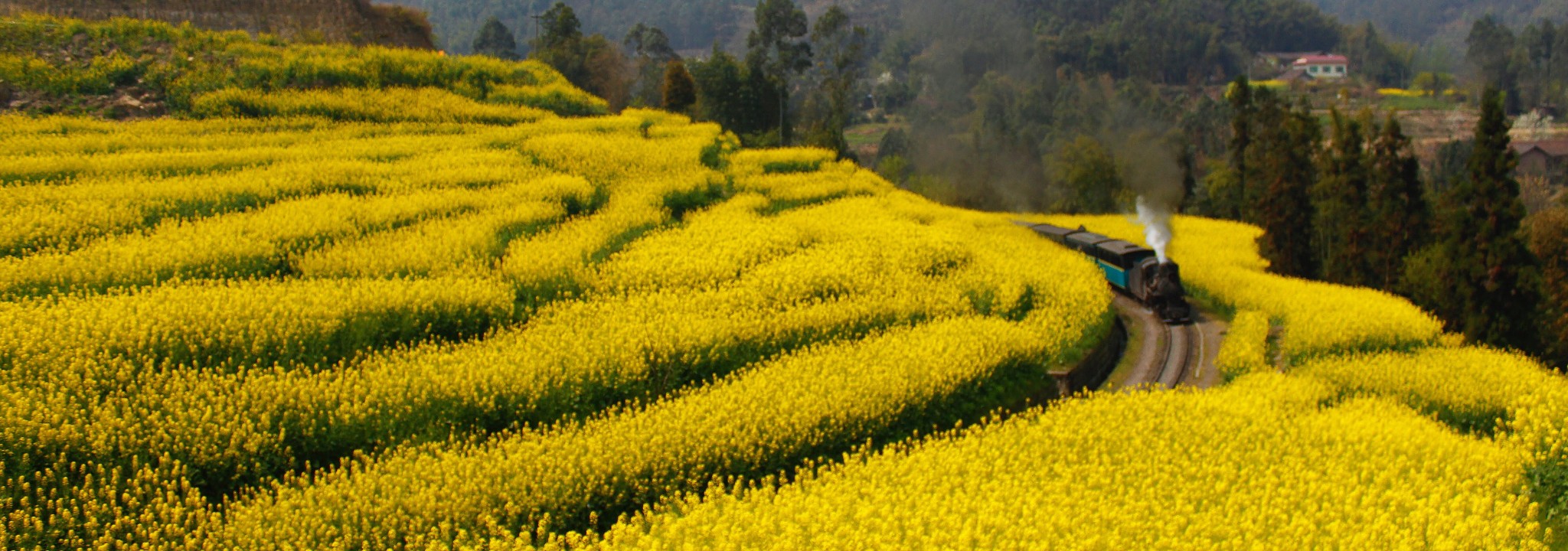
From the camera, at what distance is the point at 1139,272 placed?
26078 millimetres

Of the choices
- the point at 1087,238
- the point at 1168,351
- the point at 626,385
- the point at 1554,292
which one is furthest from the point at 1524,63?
the point at 626,385

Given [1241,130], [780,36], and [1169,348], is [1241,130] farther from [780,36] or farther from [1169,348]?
[780,36]

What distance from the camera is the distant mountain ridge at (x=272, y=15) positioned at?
33.8 meters

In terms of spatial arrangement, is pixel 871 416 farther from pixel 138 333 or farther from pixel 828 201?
pixel 828 201

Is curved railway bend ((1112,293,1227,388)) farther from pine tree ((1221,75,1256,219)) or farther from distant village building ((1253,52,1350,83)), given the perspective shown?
distant village building ((1253,52,1350,83))

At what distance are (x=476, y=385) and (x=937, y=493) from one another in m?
6.64

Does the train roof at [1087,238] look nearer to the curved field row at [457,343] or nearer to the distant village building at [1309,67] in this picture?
the curved field row at [457,343]

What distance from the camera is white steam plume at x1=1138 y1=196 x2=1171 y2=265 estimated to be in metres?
30.3

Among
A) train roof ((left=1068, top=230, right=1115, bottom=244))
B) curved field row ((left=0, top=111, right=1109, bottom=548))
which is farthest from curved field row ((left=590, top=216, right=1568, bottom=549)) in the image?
train roof ((left=1068, top=230, right=1115, bottom=244))

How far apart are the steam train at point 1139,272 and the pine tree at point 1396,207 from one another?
7666mm

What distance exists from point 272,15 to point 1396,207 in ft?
130

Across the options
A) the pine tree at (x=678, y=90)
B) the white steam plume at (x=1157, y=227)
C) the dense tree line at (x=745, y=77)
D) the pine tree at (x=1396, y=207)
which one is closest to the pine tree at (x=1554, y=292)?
the pine tree at (x=1396, y=207)

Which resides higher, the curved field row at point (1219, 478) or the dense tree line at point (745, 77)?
the dense tree line at point (745, 77)

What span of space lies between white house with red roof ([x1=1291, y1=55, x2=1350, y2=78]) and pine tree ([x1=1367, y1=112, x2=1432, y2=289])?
12469 centimetres
